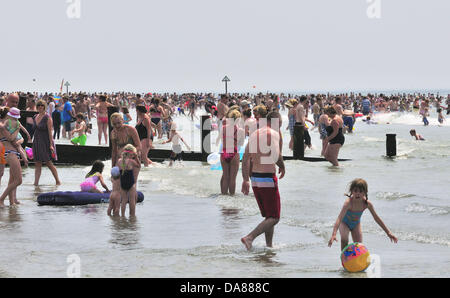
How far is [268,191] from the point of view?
30.2ft

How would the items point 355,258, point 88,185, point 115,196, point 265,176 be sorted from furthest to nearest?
point 88,185, point 115,196, point 265,176, point 355,258

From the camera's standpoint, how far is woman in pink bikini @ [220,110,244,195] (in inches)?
531

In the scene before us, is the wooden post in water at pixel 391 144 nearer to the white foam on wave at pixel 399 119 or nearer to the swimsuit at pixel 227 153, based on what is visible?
the swimsuit at pixel 227 153

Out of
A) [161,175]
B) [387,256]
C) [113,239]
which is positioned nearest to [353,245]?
[387,256]

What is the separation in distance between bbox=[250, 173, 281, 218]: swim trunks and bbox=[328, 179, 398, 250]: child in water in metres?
0.92

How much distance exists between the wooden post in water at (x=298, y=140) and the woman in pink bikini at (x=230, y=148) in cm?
681

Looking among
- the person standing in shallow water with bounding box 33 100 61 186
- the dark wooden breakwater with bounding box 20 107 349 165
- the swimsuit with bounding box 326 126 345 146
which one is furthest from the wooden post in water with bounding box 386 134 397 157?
the person standing in shallow water with bounding box 33 100 61 186

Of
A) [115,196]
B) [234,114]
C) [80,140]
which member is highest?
[234,114]

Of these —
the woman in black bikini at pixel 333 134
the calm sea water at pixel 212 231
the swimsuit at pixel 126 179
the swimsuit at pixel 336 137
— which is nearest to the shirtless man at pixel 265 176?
the calm sea water at pixel 212 231

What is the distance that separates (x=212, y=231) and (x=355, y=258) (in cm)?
318

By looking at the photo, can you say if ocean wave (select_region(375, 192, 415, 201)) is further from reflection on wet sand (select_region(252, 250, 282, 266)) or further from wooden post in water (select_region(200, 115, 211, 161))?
reflection on wet sand (select_region(252, 250, 282, 266))

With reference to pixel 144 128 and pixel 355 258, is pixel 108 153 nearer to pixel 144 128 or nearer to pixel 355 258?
pixel 144 128

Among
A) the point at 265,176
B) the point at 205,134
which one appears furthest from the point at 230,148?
the point at 205,134
